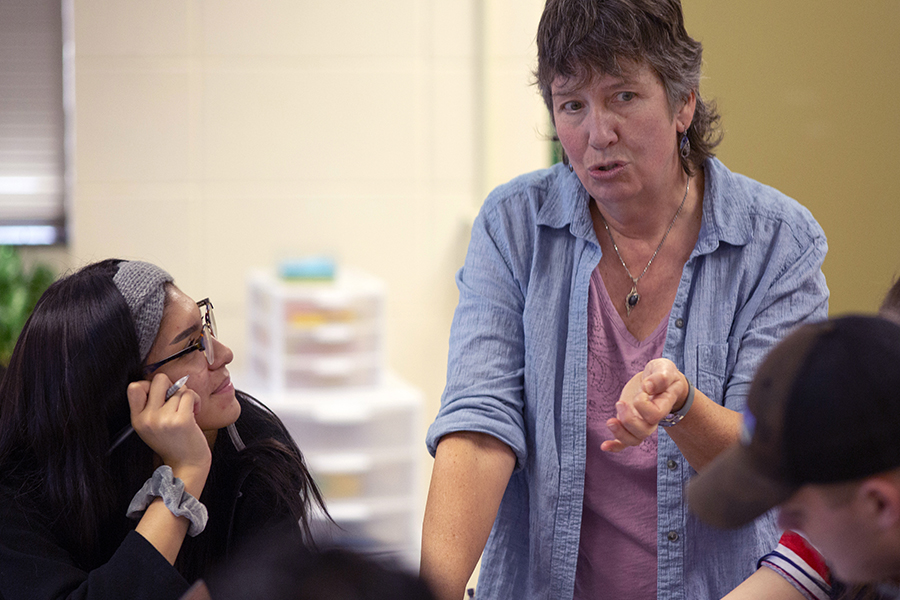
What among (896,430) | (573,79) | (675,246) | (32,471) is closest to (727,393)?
(675,246)

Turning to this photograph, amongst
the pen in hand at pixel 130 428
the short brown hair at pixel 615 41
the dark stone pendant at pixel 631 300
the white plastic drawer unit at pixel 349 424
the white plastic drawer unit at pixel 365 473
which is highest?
the short brown hair at pixel 615 41

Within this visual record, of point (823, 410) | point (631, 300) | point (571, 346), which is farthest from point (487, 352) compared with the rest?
point (823, 410)

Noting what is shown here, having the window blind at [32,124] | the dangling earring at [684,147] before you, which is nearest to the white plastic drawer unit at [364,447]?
the window blind at [32,124]

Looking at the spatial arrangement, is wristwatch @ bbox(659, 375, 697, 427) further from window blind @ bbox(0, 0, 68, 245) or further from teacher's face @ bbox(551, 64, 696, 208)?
window blind @ bbox(0, 0, 68, 245)

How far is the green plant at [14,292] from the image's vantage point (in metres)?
3.12

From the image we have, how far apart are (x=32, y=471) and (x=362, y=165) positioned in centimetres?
248

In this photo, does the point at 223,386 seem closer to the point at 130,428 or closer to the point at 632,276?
the point at 130,428

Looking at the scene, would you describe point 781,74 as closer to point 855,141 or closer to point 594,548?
point 855,141

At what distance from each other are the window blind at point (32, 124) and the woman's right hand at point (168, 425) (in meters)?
2.76

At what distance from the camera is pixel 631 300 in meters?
1.44

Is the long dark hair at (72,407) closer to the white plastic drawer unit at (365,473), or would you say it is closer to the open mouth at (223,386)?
the open mouth at (223,386)

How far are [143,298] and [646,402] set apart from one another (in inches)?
30.0

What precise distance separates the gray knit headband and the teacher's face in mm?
684

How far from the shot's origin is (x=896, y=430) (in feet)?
1.88
